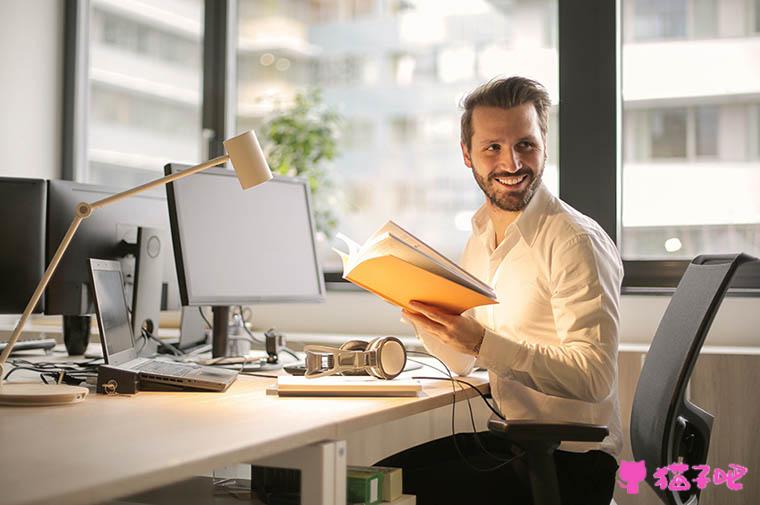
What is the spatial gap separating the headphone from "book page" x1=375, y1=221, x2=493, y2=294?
0.88 ft

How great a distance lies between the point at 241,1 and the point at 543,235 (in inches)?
96.5

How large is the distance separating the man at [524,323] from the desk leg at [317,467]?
1.45ft

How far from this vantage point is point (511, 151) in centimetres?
205

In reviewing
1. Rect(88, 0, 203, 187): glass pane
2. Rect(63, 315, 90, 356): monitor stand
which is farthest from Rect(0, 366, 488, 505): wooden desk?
Rect(88, 0, 203, 187): glass pane

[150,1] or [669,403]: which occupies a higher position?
[150,1]

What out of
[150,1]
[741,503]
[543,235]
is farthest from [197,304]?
[150,1]

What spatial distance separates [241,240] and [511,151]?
744 mm

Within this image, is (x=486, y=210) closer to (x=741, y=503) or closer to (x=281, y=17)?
(x=741, y=503)

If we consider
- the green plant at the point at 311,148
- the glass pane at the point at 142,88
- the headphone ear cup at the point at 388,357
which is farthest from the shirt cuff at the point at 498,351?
the glass pane at the point at 142,88

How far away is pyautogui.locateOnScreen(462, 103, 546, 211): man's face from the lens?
6.70 ft

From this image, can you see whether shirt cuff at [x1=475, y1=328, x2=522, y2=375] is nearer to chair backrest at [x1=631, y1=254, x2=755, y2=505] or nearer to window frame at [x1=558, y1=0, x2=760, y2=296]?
chair backrest at [x1=631, y1=254, x2=755, y2=505]

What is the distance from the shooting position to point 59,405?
1.56 m

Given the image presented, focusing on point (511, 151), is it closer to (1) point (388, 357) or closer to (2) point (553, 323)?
(2) point (553, 323)

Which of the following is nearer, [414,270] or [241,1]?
[414,270]
